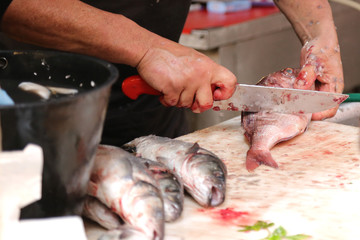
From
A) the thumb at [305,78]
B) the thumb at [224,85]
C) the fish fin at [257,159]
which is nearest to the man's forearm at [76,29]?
the thumb at [224,85]

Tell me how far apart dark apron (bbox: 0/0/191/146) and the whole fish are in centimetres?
73

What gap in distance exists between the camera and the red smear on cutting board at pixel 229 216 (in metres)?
1.44

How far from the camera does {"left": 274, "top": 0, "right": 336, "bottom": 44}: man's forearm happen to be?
2487 mm

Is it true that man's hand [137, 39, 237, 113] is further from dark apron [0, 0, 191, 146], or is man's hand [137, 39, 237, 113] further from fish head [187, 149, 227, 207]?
dark apron [0, 0, 191, 146]

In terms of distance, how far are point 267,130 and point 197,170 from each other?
62cm

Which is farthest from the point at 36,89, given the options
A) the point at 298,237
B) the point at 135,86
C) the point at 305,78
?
the point at 305,78

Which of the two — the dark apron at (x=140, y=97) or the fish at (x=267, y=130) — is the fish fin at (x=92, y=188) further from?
the dark apron at (x=140, y=97)

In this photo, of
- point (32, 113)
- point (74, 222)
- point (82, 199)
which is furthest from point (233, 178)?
point (32, 113)

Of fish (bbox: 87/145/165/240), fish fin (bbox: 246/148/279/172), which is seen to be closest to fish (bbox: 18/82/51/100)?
fish (bbox: 87/145/165/240)

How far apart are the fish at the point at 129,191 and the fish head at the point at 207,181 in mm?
206

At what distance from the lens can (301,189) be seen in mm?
1642

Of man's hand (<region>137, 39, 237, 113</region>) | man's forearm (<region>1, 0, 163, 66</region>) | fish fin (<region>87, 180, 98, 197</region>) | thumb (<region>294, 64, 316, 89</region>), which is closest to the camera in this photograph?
fish fin (<region>87, 180, 98, 197</region>)

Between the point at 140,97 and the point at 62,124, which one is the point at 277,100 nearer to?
the point at 140,97

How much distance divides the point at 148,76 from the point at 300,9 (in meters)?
1.15
